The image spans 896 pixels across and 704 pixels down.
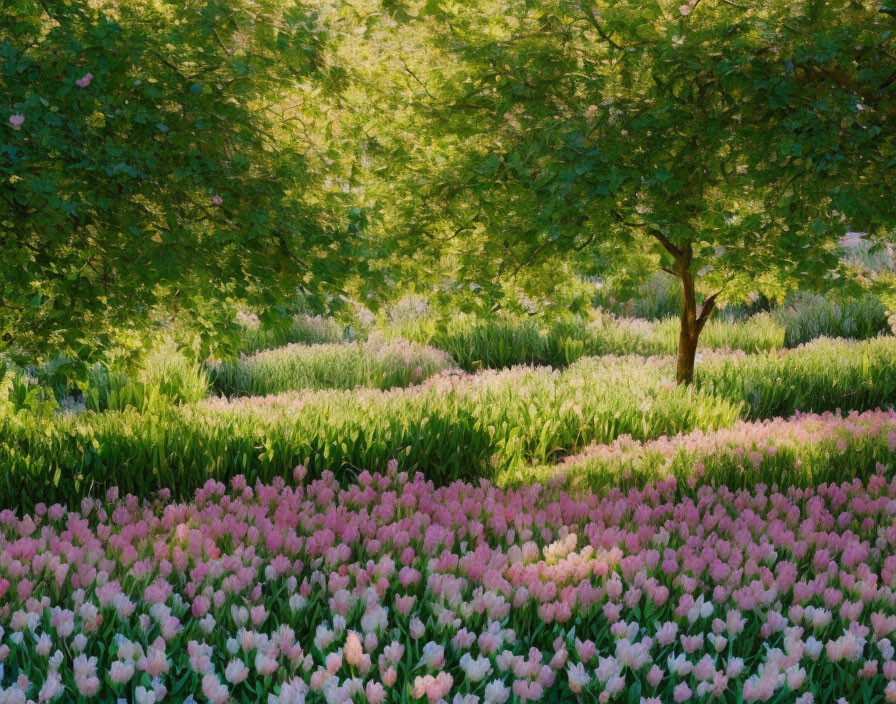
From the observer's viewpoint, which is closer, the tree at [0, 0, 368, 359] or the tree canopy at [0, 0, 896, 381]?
the tree at [0, 0, 368, 359]

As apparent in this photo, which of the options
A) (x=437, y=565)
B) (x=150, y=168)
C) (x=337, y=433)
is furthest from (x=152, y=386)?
(x=437, y=565)

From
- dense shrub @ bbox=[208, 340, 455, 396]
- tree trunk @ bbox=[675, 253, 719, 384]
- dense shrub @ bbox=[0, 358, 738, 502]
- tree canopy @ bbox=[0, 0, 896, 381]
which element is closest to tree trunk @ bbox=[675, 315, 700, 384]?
tree trunk @ bbox=[675, 253, 719, 384]

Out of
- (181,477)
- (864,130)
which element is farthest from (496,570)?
(864,130)

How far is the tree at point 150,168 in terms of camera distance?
424 cm

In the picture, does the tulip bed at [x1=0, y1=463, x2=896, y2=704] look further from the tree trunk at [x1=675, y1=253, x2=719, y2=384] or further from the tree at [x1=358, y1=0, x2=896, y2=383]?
the tree trunk at [x1=675, y1=253, x2=719, y2=384]

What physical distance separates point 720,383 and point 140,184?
630cm

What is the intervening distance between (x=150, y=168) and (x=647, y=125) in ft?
8.81

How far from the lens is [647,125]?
5.09 m

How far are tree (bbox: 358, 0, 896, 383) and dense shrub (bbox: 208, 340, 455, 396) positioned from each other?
15.7 ft

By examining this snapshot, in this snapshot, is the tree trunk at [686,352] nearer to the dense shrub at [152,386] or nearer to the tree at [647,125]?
the tree at [647,125]

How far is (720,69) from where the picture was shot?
15.7 feet

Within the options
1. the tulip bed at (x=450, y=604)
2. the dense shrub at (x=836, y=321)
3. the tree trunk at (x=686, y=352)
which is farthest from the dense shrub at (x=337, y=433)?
the dense shrub at (x=836, y=321)

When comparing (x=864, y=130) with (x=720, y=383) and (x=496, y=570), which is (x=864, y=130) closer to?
(x=496, y=570)

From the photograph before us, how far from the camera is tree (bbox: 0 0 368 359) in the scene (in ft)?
13.9
